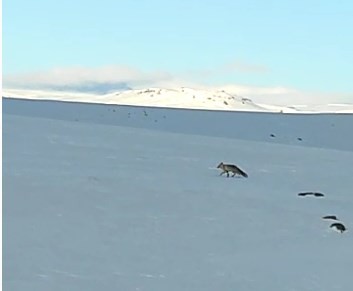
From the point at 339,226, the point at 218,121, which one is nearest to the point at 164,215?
the point at 339,226

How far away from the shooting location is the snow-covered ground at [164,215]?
15.7ft

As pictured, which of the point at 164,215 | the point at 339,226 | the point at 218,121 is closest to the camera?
the point at 164,215

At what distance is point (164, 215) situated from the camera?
6.57m

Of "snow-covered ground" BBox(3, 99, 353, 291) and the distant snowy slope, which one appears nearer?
"snow-covered ground" BBox(3, 99, 353, 291)

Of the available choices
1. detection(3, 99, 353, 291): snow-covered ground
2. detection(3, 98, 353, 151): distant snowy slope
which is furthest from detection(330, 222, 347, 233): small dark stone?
detection(3, 98, 353, 151): distant snowy slope

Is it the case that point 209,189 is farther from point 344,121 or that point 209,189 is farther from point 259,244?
point 344,121

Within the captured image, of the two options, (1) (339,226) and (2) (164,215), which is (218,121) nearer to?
(1) (339,226)

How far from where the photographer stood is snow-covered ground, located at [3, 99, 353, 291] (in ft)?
15.7

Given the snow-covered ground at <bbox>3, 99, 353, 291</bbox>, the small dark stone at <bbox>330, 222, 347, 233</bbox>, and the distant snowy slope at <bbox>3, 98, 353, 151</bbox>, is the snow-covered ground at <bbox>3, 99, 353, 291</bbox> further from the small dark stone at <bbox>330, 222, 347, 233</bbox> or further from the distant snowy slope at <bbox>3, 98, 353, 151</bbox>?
the distant snowy slope at <bbox>3, 98, 353, 151</bbox>

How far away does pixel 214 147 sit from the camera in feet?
41.8

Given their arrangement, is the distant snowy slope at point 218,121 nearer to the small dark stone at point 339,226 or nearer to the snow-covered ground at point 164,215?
the snow-covered ground at point 164,215

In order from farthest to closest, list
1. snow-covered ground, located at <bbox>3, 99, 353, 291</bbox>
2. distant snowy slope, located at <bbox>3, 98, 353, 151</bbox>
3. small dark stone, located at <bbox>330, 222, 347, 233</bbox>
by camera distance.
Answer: distant snowy slope, located at <bbox>3, 98, 353, 151</bbox>, small dark stone, located at <bbox>330, 222, 347, 233</bbox>, snow-covered ground, located at <bbox>3, 99, 353, 291</bbox>

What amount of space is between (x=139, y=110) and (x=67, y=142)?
9285 mm

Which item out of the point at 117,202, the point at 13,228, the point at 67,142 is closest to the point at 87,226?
the point at 13,228
